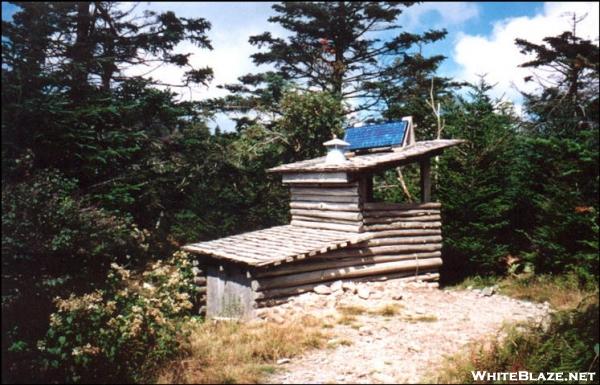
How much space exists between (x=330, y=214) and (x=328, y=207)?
21 centimetres

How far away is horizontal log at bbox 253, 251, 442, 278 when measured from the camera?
36.5 ft

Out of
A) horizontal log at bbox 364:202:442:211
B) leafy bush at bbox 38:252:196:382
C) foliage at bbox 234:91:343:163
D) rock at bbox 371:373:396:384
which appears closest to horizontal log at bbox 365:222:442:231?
horizontal log at bbox 364:202:442:211

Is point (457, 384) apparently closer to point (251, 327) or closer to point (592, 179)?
point (251, 327)

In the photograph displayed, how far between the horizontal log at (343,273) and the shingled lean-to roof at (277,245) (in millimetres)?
638

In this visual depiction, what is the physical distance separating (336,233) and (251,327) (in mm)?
4297

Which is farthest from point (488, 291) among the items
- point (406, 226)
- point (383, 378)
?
point (383, 378)

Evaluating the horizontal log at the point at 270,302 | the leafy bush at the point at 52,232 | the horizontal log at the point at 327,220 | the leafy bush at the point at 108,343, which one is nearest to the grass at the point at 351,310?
the horizontal log at the point at 270,302

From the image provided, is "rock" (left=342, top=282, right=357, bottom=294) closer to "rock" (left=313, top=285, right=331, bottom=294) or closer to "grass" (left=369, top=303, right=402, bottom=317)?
"rock" (left=313, top=285, right=331, bottom=294)

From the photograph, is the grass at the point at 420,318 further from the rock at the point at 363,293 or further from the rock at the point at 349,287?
the rock at the point at 349,287

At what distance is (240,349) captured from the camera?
8000 millimetres

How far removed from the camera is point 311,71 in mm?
27922

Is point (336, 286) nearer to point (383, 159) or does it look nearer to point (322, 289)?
point (322, 289)

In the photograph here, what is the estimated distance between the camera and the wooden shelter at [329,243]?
11180 millimetres

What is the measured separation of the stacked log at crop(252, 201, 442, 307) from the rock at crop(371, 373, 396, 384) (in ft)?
13.8
